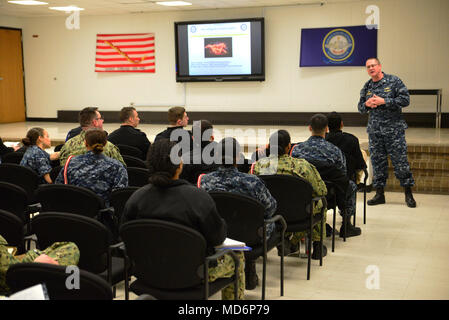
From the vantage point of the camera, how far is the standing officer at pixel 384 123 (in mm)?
5992

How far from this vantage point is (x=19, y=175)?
4336 mm

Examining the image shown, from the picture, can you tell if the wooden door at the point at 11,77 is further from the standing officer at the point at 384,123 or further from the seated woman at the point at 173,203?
the seated woman at the point at 173,203

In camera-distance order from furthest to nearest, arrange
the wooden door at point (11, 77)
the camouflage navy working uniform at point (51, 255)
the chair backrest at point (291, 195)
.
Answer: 1. the wooden door at point (11, 77)
2. the chair backrest at point (291, 195)
3. the camouflage navy working uniform at point (51, 255)

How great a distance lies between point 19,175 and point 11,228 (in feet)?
5.60

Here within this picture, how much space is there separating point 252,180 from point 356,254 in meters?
1.68

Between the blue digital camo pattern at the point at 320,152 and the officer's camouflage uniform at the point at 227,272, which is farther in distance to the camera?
the blue digital camo pattern at the point at 320,152

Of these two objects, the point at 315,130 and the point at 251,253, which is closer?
the point at 251,253

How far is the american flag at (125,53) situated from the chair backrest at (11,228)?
10.2m

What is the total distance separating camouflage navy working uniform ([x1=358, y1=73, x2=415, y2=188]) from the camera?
Answer: 6.02 m

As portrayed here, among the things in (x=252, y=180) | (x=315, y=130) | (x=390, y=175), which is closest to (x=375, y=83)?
(x=390, y=175)

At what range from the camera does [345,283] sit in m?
3.75

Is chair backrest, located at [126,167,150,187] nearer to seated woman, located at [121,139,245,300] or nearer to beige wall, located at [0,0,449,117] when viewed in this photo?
seated woman, located at [121,139,245,300]

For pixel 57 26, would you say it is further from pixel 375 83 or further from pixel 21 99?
pixel 375 83

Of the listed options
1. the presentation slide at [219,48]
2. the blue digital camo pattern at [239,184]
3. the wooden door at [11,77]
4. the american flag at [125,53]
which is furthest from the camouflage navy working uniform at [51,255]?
the wooden door at [11,77]
